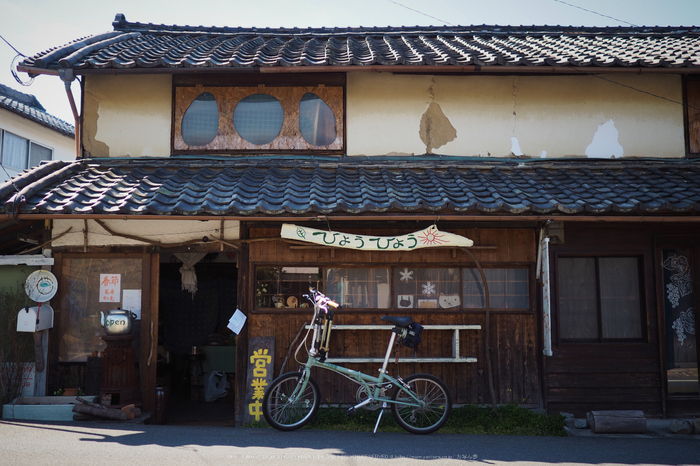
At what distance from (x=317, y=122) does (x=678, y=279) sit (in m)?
6.71

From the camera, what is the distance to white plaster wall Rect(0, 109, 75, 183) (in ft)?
53.5

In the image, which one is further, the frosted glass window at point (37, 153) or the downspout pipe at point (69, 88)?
the frosted glass window at point (37, 153)

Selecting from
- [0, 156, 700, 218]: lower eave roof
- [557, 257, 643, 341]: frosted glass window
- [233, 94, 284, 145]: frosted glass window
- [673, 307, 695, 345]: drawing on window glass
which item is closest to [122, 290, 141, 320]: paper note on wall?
[0, 156, 700, 218]: lower eave roof

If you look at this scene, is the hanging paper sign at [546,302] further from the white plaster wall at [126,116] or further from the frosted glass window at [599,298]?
the white plaster wall at [126,116]

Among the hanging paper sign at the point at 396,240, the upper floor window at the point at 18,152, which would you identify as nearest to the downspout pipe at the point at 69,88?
the hanging paper sign at the point at 396,240

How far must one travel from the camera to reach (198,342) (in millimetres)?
11211

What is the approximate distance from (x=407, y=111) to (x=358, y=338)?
4.16 metres

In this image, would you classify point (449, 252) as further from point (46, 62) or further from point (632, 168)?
point (46, 62)

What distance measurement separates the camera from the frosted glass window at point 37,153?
17.6m

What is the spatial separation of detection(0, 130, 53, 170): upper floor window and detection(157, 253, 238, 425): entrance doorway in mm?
8405

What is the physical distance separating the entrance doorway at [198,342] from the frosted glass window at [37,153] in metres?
9.19

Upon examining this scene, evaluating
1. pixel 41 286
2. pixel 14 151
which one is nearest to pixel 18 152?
pixel 14 151

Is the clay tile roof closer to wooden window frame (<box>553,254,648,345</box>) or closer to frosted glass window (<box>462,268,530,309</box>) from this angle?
wooden window frame (<box>553,254,648,345</box>)

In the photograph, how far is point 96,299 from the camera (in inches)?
346
